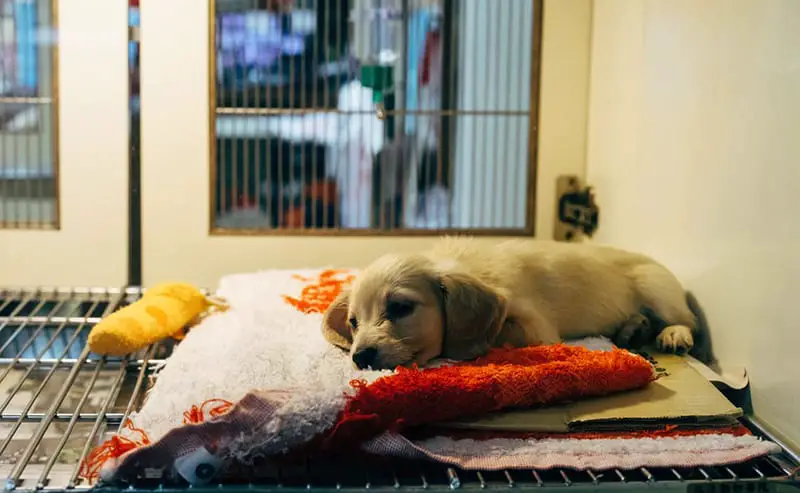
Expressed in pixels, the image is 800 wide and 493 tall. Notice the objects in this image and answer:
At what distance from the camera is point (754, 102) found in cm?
171

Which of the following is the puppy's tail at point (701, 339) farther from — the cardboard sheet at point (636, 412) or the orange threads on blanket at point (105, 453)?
the orange threads on blanket at point (105, 453)

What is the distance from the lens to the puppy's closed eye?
174 cm

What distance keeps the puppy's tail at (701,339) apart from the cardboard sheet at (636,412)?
0.24m

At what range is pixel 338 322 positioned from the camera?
189 cm

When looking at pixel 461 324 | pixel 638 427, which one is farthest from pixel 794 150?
pixel 461 324

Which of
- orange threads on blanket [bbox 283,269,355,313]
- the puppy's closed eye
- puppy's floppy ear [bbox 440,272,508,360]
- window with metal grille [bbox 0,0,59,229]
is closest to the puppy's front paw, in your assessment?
puppy's floppy ear [bbox 440,272,508,360]

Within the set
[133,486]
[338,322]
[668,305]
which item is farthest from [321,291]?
[133,486]

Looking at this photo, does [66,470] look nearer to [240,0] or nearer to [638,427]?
[638,427]

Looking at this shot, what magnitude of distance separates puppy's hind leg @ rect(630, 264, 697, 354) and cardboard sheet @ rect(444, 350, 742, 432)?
0.23 metres

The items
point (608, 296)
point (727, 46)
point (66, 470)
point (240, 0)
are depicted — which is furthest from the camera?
point (240, 0)

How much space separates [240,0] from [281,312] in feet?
3.08

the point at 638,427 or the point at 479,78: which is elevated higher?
the point at 479,78

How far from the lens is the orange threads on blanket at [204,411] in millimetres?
1399

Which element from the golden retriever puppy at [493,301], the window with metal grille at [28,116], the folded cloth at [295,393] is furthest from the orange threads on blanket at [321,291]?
the window with metal grille at [28,116]
